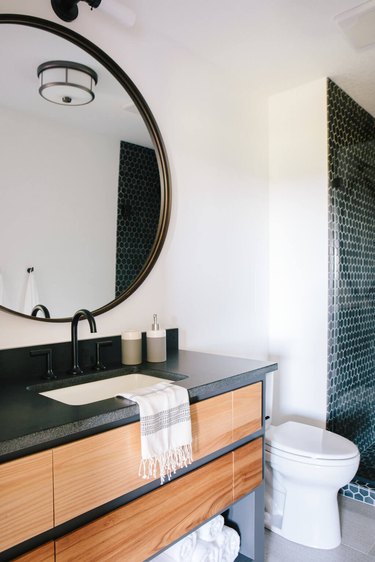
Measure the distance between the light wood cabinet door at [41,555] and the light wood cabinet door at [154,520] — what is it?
0.02m

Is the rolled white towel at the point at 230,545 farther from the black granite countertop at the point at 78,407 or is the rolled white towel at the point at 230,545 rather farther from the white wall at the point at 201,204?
the white wall at the point at 201,204

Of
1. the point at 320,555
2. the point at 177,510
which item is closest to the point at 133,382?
the point at 177,510

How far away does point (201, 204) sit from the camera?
2387 millimetres

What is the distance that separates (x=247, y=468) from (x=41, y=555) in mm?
890

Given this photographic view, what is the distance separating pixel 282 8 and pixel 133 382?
5.83 feet

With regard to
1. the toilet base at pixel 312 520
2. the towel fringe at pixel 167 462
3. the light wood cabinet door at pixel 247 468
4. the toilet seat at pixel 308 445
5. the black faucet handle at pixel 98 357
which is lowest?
the toilet base at pixel 312 520

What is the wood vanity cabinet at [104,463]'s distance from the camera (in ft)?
3.42

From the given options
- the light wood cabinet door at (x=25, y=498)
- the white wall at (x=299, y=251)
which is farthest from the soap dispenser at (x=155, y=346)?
the white wall at (x=299, y=251)

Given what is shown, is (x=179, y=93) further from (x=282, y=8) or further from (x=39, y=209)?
(x=39, y=209)

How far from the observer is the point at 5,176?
1.55m

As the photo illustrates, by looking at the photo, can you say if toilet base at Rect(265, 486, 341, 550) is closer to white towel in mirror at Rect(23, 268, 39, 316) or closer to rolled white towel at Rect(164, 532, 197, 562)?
rolled white towel at Rect(164, 532, 197, 562)

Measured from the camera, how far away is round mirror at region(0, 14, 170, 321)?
5.14 feet

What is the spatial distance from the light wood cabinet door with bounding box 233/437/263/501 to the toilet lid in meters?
0.38

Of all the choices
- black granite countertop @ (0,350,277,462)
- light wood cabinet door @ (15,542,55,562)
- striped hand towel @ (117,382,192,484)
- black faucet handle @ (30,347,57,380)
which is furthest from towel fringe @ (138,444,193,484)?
black faucet handle @ (30,347,57,380)
